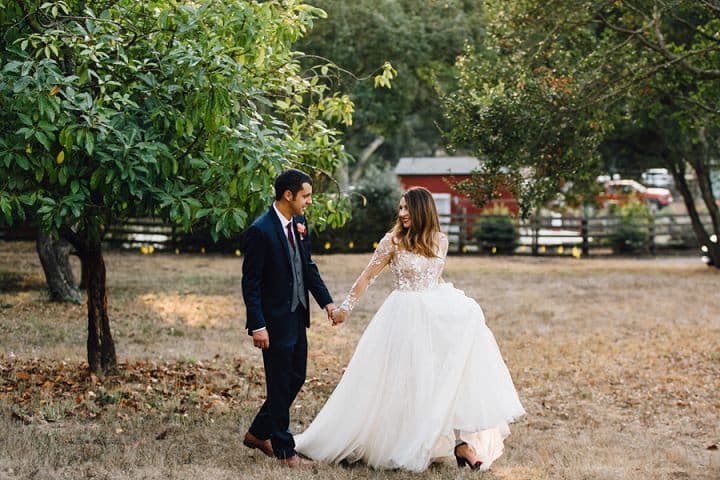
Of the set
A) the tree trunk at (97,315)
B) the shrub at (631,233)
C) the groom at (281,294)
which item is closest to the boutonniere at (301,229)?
the groom at (281,294)

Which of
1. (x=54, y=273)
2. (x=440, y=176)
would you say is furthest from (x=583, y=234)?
(x=54, y=273)

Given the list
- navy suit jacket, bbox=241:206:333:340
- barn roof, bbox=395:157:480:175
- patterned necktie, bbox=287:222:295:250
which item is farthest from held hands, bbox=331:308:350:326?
barn roof, bbox=395:157:480:175

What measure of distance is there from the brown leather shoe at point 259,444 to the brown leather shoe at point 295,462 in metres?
0.23

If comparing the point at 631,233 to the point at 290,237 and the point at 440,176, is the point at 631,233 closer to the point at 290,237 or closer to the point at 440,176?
the point at 440,176

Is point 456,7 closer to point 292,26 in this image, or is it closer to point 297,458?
point 292,26

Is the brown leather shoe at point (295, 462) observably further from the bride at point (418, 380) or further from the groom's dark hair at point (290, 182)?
the groom's dark hair at point (290, 182)

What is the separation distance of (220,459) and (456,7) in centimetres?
2318

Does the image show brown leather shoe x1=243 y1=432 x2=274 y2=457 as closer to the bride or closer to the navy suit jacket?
the bride

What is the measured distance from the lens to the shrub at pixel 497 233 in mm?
31859

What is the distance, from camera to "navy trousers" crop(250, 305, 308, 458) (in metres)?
6.41

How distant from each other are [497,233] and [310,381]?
72.8 ft

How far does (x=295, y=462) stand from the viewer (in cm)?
650

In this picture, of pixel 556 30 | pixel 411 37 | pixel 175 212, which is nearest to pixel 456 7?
pixel 411 37

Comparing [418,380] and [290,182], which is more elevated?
[290,182]
